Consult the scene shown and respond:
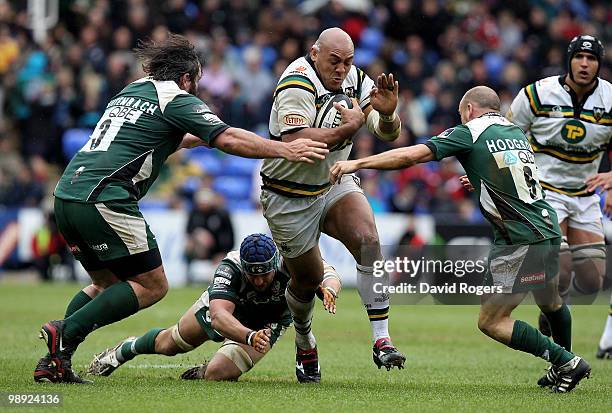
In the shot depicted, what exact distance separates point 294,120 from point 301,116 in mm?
70

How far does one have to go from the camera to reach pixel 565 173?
11.1m

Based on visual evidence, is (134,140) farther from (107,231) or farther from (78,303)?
(78,303)

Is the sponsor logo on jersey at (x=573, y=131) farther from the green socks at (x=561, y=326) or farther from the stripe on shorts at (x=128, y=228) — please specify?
the stripe on shorts at (x=128, y=228)

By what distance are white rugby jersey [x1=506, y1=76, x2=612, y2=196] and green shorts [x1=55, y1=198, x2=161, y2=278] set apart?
4.26m

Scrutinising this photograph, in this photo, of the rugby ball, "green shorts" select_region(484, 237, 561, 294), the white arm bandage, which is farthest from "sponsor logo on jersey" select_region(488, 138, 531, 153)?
the rugby ball

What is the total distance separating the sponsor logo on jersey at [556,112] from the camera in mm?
10773

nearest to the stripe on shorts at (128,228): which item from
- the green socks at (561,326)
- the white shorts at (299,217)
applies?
the white shorts at (299,217)

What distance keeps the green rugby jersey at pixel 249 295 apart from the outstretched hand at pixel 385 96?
5.88 ft

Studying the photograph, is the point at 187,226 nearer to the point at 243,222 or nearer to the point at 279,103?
the point at 243,222

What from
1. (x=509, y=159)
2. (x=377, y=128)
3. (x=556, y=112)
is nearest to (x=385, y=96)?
(x=377, y=128)

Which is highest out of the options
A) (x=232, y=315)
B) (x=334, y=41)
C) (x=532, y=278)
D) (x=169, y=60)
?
(x=334, y=41)

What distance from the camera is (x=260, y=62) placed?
23.9 meters

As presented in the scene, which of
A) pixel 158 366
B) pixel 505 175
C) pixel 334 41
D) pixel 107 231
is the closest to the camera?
pixel 107 231

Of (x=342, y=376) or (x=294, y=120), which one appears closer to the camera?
(x=294, y=120)
